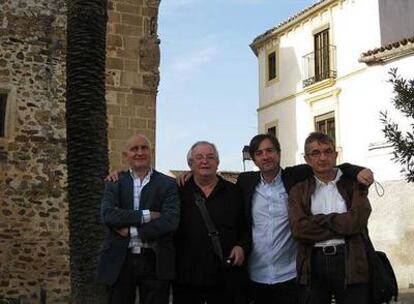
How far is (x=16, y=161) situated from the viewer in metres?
9.85

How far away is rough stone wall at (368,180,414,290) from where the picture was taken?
13.8 m

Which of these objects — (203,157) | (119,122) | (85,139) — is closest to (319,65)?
(119,122)

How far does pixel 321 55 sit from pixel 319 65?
30 centimetres

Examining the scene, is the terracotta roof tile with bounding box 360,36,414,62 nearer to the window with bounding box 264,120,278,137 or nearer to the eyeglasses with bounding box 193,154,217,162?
the window with bounding box 264,120,278,137

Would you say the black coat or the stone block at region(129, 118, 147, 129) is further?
the stone block at region(129, 118, 147, 129)

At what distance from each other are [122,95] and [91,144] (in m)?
4.77

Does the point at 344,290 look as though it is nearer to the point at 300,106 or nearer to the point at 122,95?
the point at 122,95

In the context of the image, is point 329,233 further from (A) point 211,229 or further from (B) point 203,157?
(B) point 203,157

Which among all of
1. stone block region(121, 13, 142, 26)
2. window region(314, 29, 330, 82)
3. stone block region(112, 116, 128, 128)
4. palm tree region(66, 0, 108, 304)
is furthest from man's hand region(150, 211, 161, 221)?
window region(314, 29, 330, 82)

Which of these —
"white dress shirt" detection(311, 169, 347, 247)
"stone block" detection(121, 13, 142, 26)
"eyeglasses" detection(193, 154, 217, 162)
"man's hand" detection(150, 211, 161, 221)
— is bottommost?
"man's hand" detection(150, 211, 161, 221)

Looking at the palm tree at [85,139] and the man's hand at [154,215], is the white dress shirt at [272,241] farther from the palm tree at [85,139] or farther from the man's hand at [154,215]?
the palm tree at [85,139]

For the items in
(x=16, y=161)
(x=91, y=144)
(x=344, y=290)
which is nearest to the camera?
(x=344, y=290)

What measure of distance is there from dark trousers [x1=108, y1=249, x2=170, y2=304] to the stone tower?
251 inches

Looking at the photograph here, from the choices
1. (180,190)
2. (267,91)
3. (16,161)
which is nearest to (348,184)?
(180,190)
